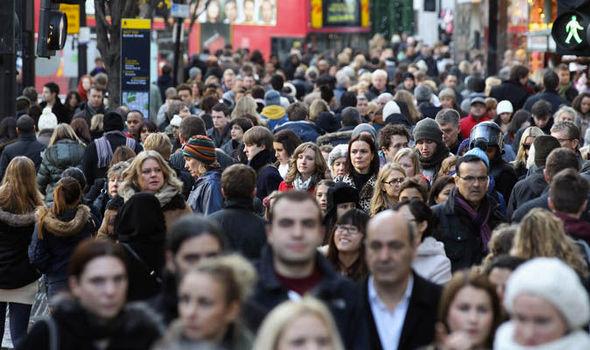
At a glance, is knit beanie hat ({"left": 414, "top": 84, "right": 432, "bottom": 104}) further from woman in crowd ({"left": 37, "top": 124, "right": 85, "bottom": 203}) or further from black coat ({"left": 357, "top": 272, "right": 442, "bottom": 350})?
black coat ({"left": 357, "top": 272, "right": 442, "bottom": 350})

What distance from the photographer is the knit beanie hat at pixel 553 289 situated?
20.7ft

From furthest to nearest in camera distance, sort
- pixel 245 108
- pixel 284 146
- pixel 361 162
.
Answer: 1. pixel 245 108
2. pixel 284 146
3. pixel 361 162

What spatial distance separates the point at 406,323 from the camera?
7.50 meters

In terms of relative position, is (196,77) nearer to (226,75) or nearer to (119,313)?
(226,75)

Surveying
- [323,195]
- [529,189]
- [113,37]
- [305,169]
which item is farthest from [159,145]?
[113,37]

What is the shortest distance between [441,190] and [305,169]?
195 cm

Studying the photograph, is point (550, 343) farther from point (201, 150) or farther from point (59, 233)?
point (201, 150)

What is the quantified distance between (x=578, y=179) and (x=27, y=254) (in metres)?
5.07

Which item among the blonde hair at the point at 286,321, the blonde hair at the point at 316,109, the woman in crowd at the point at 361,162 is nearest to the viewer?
the blonde hair at the point at 286,321

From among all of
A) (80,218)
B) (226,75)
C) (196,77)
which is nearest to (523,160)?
(80,218)

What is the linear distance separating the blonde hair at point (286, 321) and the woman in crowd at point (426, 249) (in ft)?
11.4

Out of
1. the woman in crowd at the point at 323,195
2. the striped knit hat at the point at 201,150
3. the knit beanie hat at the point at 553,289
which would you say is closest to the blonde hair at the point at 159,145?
the striped knit hat at the point at 201,150

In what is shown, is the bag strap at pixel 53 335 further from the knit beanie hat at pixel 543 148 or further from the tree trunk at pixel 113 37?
the tree trunk at pixel 113 37

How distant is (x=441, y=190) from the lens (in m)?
12.0
